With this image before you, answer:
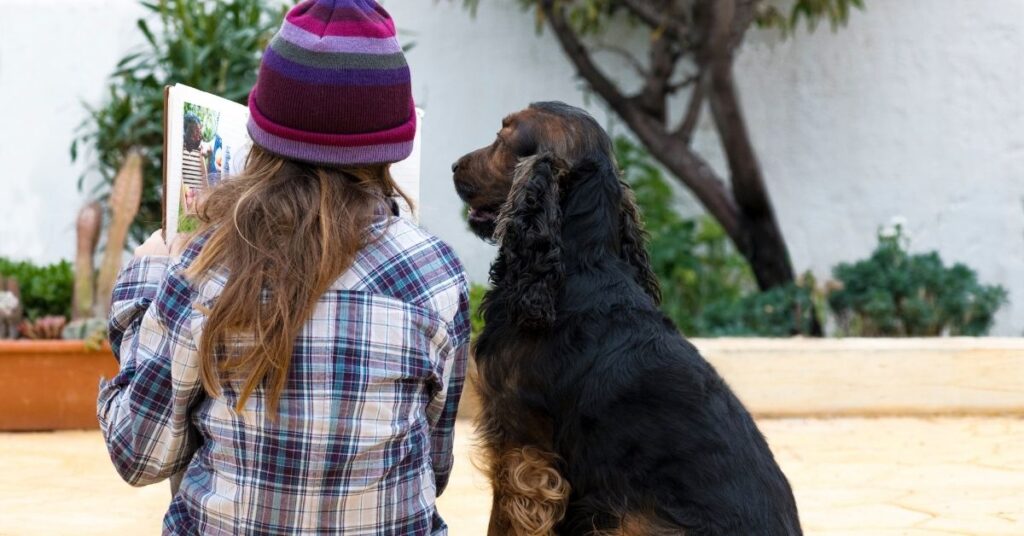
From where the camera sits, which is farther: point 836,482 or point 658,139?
point 658,139

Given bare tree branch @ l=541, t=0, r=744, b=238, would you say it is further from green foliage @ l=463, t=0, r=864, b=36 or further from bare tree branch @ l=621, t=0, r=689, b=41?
bare tree branch @ l=621, t=0, r=689, b=41

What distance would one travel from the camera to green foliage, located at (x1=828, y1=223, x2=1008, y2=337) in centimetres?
724

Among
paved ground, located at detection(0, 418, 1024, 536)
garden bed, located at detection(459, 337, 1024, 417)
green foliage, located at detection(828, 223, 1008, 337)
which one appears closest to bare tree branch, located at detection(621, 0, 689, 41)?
green foliage, located at detection(828, 223, 1008, 337)

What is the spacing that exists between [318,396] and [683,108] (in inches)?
274

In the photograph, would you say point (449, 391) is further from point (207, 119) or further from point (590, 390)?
point (207, 119)

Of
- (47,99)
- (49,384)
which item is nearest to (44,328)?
(49,384)

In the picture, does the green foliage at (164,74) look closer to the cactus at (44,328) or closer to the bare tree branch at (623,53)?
the cactus at (44,328)

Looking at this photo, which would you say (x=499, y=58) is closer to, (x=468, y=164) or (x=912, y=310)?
(x=912, y=310)

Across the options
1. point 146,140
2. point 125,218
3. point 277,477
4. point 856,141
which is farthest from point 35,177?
point 277,477

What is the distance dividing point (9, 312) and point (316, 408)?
4.57 metres

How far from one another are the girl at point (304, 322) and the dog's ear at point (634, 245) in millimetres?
789

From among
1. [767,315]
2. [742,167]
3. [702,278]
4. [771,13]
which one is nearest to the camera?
[767,315]

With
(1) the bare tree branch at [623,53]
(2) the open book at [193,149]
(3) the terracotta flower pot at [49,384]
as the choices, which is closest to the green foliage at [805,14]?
(1) the bare tree branch at [623,53]

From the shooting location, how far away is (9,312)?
6.13m
